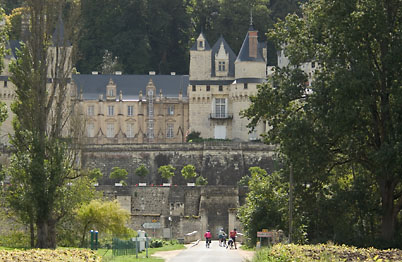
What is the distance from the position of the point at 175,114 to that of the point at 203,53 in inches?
272

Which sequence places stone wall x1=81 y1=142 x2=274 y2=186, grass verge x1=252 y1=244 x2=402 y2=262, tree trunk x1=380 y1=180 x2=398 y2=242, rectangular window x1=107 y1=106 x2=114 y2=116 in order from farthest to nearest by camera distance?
rectangular window x1=107 y1=106 x2=114 y2=116, stone wall x1=81 y1=142 x2=274 y2=186, tree trunk x1=380 y1=180 x2=398 y2=242, grass verge x1=252 y1=244 x2=402 y2=262

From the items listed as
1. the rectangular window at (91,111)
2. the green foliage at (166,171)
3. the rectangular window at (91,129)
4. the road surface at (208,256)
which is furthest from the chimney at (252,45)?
the road surface at (208,256)

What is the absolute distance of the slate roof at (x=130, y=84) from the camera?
3585 inches

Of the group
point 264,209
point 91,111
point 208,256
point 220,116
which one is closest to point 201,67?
point 220,116

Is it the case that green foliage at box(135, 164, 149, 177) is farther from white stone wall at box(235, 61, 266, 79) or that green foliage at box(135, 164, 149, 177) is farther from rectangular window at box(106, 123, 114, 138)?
white stone wall at box(235, 61, 266, 79)

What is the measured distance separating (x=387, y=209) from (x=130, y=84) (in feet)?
186

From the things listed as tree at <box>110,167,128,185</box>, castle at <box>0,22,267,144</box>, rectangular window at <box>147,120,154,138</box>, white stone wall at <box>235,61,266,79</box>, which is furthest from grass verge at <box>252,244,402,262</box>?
rectangular window at <box>147,120,154,138</box>

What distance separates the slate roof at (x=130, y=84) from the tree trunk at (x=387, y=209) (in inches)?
2126

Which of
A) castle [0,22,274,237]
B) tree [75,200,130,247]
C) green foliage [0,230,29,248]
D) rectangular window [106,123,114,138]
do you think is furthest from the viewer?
rectangular window [106,123,114,138]

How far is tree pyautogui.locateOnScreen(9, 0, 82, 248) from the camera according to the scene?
39.7 metres

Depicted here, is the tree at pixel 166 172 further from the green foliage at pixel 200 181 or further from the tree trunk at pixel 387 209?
the tree trunk at pixel 387 209

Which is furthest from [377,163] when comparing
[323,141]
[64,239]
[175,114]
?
[175,114]

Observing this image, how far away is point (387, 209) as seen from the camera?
37.9m

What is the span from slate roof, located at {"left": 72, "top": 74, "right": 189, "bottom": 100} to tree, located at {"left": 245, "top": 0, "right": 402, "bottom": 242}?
171ft
